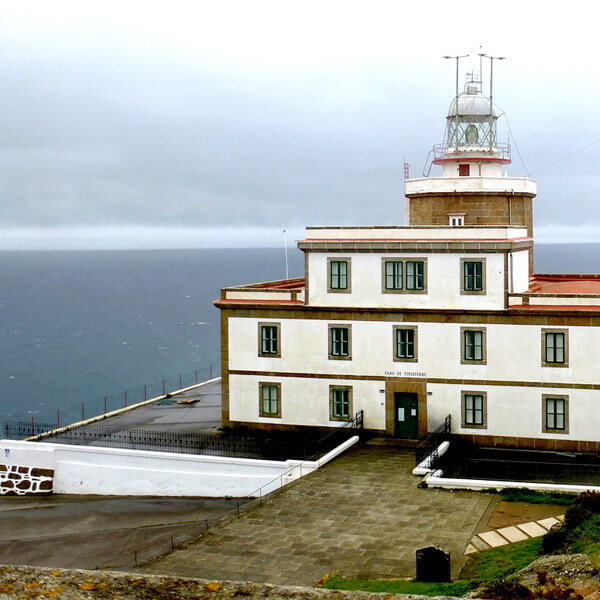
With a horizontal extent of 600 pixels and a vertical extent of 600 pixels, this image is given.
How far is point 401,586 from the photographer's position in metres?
17.7

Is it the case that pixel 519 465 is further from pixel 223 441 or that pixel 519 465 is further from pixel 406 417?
pixel 223 441

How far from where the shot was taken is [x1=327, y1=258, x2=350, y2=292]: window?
33.4m

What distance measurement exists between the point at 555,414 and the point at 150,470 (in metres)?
14.3

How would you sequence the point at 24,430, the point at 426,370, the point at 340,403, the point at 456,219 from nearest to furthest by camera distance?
1. the point at 426,370
2. the point at 340,403
3. the point at 456,219
4. the point at 24,430

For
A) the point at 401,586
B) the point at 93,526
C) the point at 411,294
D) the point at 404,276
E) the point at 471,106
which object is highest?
the point at 471,106

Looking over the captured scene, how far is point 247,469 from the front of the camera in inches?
1159

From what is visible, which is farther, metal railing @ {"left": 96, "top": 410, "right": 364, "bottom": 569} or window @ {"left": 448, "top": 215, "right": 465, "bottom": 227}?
window @ {"left": 448, "top": 215, "right": 465, "bottom": 227}

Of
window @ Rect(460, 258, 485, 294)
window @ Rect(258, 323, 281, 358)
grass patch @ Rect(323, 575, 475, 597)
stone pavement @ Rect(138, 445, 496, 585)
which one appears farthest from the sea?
grass patch @ Rect(323, 575, 475, 597)

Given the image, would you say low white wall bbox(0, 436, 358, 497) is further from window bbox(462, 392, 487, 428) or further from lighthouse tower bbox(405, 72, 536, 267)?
lighthouse tower bbox(405, 72, 536, 267)

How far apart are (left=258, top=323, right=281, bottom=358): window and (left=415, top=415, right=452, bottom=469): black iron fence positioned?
6.84 m

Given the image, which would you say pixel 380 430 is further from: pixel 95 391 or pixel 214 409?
pixel 95 391

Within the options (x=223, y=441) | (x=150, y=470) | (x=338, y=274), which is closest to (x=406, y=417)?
(x=338, y=274)

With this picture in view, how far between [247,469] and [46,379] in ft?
179

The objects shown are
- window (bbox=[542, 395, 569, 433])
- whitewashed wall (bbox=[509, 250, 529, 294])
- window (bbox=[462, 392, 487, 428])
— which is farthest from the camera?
whitewashed wall (bbox=[509, 250, 529, 294])
